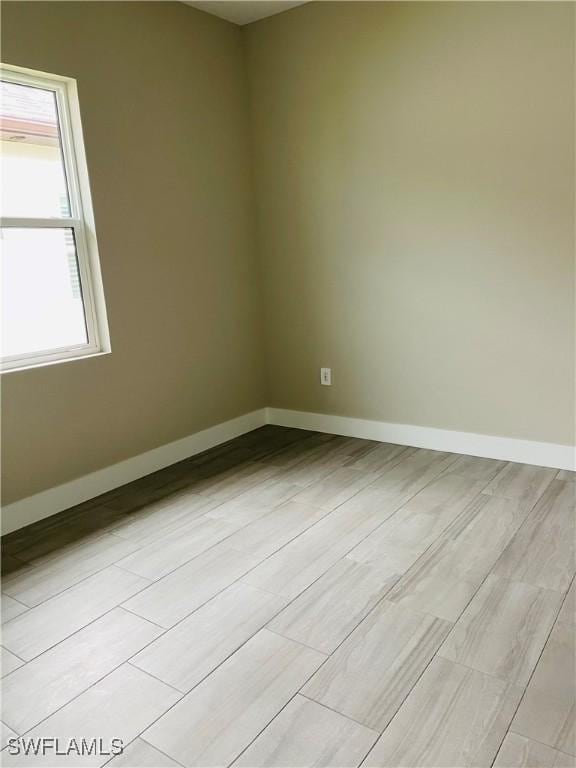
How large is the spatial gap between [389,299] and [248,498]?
4.79 feet

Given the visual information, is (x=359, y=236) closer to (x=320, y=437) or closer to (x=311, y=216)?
(x=311, y=216)

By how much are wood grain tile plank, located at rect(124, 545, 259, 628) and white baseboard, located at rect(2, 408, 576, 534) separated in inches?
37.0

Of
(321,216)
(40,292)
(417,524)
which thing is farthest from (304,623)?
(321,216)

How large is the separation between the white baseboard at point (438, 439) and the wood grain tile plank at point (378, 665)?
5.11 feet

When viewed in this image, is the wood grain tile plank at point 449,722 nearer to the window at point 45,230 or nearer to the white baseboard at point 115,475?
the white baseboard at point 115,475

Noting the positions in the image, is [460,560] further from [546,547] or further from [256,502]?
[256,502]

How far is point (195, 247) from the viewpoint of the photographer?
3.54 meters

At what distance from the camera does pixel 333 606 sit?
79.9 inches

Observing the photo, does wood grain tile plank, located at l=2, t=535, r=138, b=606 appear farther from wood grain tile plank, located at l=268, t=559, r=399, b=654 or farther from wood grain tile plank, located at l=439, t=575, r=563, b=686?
wood grain tile plank, located at l=439, t=575, r=563, b=686

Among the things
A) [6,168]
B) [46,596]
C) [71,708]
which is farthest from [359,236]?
[71,708]

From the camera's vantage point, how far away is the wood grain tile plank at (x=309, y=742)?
1.42 meters

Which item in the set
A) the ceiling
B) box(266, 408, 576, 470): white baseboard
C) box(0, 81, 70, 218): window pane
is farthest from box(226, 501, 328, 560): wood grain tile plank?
the ceiling

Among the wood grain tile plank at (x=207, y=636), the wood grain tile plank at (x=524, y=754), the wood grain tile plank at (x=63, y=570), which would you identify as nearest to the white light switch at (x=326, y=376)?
the wood grain tile plank at (x=63, y=570)

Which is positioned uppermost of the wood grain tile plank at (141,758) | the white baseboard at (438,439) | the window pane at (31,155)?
the window pane at (31,155)
